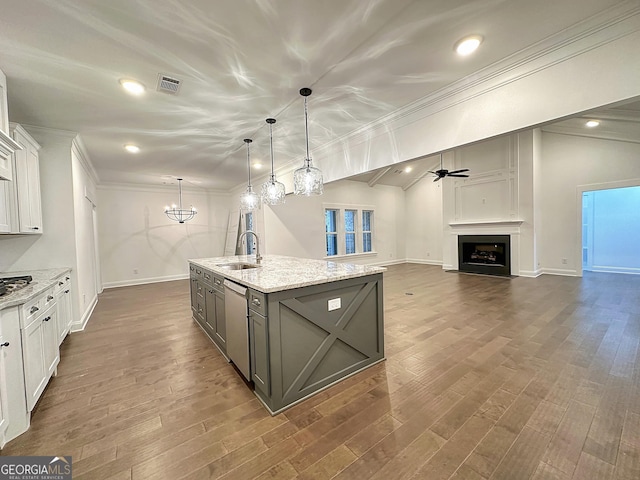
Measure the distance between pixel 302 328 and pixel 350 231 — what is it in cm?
696

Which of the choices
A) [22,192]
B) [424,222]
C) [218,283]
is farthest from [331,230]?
[22,192]

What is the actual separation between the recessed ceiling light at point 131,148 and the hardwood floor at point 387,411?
292 centimetres

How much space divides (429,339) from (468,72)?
112 inches

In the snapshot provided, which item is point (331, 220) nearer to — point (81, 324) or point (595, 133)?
point (81, 324)

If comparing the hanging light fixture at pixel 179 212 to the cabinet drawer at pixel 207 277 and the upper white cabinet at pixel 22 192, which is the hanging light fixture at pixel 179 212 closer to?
the upper white cabinet at pixel 22 192

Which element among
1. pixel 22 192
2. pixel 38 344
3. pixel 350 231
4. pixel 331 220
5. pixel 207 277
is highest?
pixel 22 192

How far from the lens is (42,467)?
1.48 m

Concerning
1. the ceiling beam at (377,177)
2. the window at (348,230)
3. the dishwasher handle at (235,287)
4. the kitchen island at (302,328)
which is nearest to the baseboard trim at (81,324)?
the kitchen island at (302,328)

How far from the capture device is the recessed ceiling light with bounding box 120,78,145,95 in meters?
2.44

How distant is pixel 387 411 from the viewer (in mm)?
1851

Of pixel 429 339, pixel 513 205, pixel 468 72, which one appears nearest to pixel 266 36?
pixel 468 72

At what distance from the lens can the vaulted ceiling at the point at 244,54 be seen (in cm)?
173

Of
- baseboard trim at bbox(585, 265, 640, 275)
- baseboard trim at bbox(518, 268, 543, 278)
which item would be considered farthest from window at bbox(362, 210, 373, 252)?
baseboard trim at bbox(585, 265, 640, 275)

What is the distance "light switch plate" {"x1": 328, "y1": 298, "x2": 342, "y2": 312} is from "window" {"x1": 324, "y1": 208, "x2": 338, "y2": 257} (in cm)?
606
